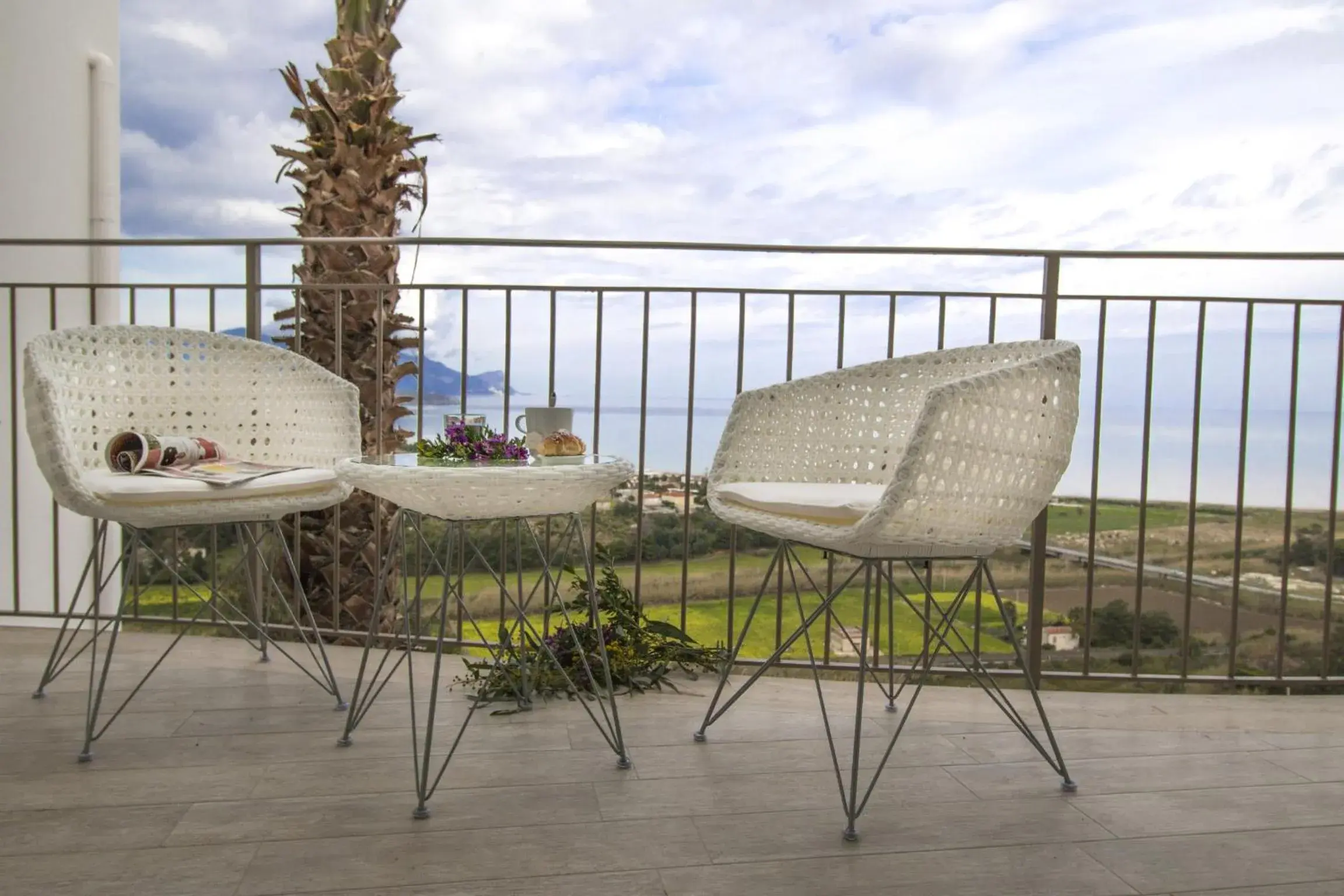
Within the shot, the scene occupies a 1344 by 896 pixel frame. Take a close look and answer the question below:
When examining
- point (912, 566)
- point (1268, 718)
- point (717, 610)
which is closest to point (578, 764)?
point (912, 566)

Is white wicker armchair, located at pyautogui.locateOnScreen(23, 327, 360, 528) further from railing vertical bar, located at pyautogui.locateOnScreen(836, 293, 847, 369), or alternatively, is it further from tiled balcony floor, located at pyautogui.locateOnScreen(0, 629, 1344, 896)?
railing vertical bar, located at pyautogui.locateOnScreen(836, 293, 847, 369)

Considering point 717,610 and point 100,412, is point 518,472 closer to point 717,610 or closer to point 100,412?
point 100,412

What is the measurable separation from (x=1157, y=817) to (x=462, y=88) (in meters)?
11.8

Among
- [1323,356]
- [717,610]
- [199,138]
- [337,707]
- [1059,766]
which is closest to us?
[1059,766]

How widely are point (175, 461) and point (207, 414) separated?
1.17 ft

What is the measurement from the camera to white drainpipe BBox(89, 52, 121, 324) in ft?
16.9

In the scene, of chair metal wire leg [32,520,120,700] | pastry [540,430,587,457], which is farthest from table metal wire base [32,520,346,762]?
pastry [540,430,587,457]

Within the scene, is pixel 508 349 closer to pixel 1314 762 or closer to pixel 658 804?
pixel 658 804

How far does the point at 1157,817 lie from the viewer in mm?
A: 1688

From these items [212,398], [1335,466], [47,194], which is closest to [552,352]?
[212,398]

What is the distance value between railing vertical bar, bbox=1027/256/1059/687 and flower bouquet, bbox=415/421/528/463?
142 cm

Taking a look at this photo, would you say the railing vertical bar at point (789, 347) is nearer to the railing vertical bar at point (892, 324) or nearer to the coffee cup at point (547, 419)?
the railing vertical bar at point (892, 324)

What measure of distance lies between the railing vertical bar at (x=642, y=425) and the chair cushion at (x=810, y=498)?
0.52 m

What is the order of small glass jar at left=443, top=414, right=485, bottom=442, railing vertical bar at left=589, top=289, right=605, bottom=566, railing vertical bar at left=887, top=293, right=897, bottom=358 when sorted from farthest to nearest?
railing vertical bar at left=589, top=289, right=605, bottom=566 < railing vertical bar at left=887, top=293, right=897, bottom=358 < small glass jar at left=443, top=414, right=485, bottom=442
